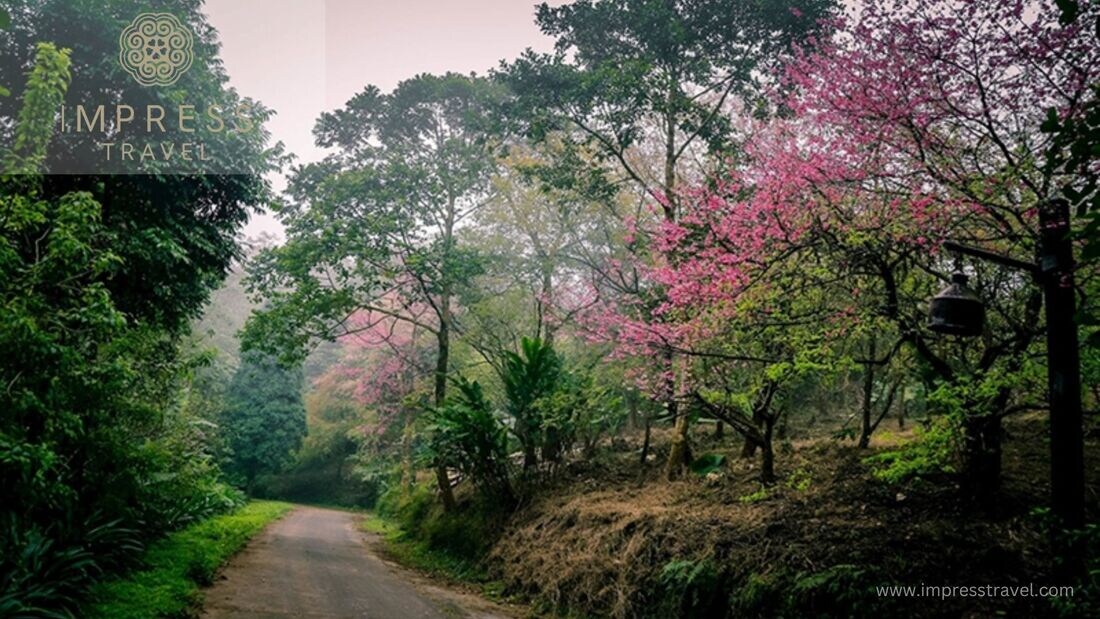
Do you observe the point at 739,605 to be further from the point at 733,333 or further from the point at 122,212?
the point at 122,212

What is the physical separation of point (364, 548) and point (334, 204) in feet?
25.8

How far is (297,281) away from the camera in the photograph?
41.8 feet

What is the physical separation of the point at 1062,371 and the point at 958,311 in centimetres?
63

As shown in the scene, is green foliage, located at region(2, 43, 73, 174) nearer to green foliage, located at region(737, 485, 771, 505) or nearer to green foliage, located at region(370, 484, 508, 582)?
green foliage, located at region(737, 485, 771, 505)

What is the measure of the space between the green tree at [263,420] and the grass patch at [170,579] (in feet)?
50.2

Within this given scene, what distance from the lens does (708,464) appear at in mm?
9352

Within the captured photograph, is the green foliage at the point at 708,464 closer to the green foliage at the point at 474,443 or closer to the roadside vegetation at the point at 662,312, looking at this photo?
the roadside vegetation at the point at 662,312

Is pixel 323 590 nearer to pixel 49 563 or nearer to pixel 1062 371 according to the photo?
pixel 49 563

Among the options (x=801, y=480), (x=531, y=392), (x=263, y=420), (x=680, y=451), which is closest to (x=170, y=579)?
(x=531, y=392)

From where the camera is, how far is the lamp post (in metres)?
3.50

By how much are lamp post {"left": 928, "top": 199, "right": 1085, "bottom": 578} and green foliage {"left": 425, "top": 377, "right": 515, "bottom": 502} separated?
7.88 metres

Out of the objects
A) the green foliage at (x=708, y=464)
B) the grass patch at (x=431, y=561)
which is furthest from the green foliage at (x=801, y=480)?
the grass patch at (x=431, y=561)

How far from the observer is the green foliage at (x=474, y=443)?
10.4 metres

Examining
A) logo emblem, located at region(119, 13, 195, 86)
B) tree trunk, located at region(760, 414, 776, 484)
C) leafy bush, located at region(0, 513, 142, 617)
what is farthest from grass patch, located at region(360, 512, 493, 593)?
logo emblem, located at region(119, 13, 195, 86)
